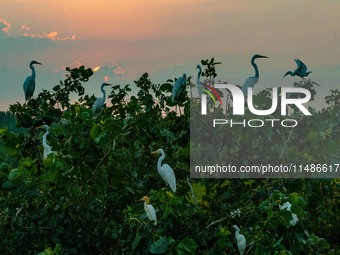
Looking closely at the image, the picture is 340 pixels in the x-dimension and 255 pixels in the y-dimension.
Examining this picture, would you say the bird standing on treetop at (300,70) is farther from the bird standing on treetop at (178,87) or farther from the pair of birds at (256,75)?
the bird standing on treetop at (178,87)

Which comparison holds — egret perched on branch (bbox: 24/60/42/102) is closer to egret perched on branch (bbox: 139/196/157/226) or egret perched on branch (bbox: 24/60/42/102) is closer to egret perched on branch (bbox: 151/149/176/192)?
egret perched on branch (bbox: 151/149/176/192)

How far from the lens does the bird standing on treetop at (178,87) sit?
8.05 m

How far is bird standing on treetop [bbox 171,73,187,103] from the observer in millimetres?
8045

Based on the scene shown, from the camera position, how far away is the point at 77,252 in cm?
731

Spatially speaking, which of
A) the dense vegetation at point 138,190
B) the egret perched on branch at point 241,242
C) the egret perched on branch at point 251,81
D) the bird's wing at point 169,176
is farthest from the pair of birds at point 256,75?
the egret perched on branch at point 241,242

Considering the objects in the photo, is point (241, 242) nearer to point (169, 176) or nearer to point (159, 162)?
point (169, 176)

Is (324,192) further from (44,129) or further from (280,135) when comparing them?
(44,129)

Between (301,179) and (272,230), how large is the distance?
5.37ft

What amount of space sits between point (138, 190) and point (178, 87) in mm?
1322

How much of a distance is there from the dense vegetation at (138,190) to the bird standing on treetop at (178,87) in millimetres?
149

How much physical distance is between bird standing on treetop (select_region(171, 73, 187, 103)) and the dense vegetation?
5.9 inches

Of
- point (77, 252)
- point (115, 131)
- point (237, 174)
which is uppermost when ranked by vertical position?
point (115, 131)

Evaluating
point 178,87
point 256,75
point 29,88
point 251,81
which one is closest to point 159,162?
point 178,87

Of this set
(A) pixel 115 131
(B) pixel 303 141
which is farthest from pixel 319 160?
(A) pixel 115 131
